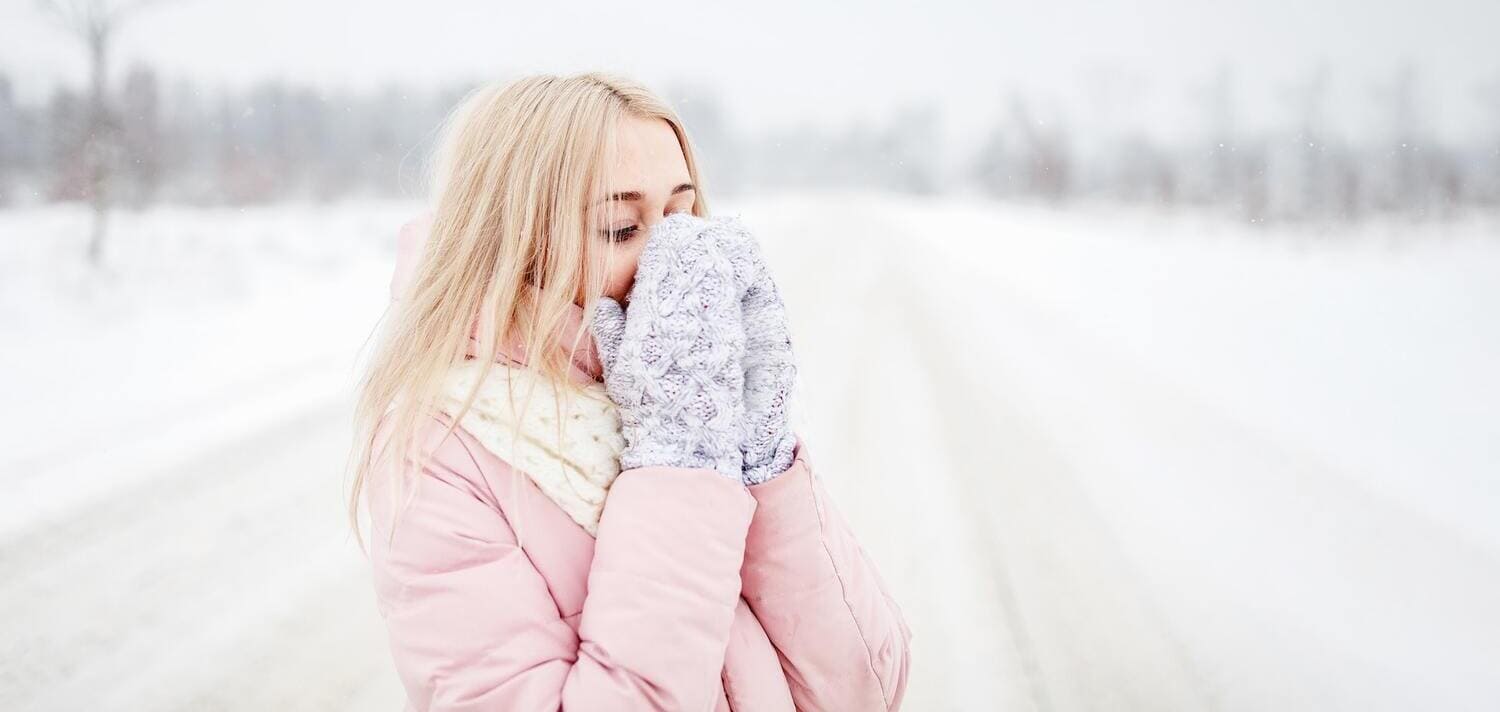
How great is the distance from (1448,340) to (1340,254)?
20.9 ft

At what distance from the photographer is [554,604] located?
102cm

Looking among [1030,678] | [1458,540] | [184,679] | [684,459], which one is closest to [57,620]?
[184,679]

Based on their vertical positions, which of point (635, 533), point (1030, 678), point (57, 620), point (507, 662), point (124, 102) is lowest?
point (1030, 678)

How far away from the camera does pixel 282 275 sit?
9.77 metres

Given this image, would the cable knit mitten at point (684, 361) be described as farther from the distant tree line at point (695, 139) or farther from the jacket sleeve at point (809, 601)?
the distant tree line at point (695, 139)

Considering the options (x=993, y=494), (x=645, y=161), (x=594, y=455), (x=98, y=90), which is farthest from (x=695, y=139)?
(x=98, y=90)

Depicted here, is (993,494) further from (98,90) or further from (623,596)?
(98,90)

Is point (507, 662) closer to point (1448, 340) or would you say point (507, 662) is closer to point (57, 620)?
point (57, 620)

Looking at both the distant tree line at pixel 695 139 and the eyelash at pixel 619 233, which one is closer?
the eyelash at pixel 619 233

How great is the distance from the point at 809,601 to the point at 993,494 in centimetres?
266

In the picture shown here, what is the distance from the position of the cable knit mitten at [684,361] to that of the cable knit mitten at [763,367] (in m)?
0.02

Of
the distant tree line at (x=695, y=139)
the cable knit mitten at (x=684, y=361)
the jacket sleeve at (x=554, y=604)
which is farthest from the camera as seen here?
the distant tree line at (x=695, y=139)

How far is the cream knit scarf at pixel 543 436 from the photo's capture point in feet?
3.53

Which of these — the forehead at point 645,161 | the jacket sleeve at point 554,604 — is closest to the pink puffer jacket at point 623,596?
the jacket sleeve at point 554,604
